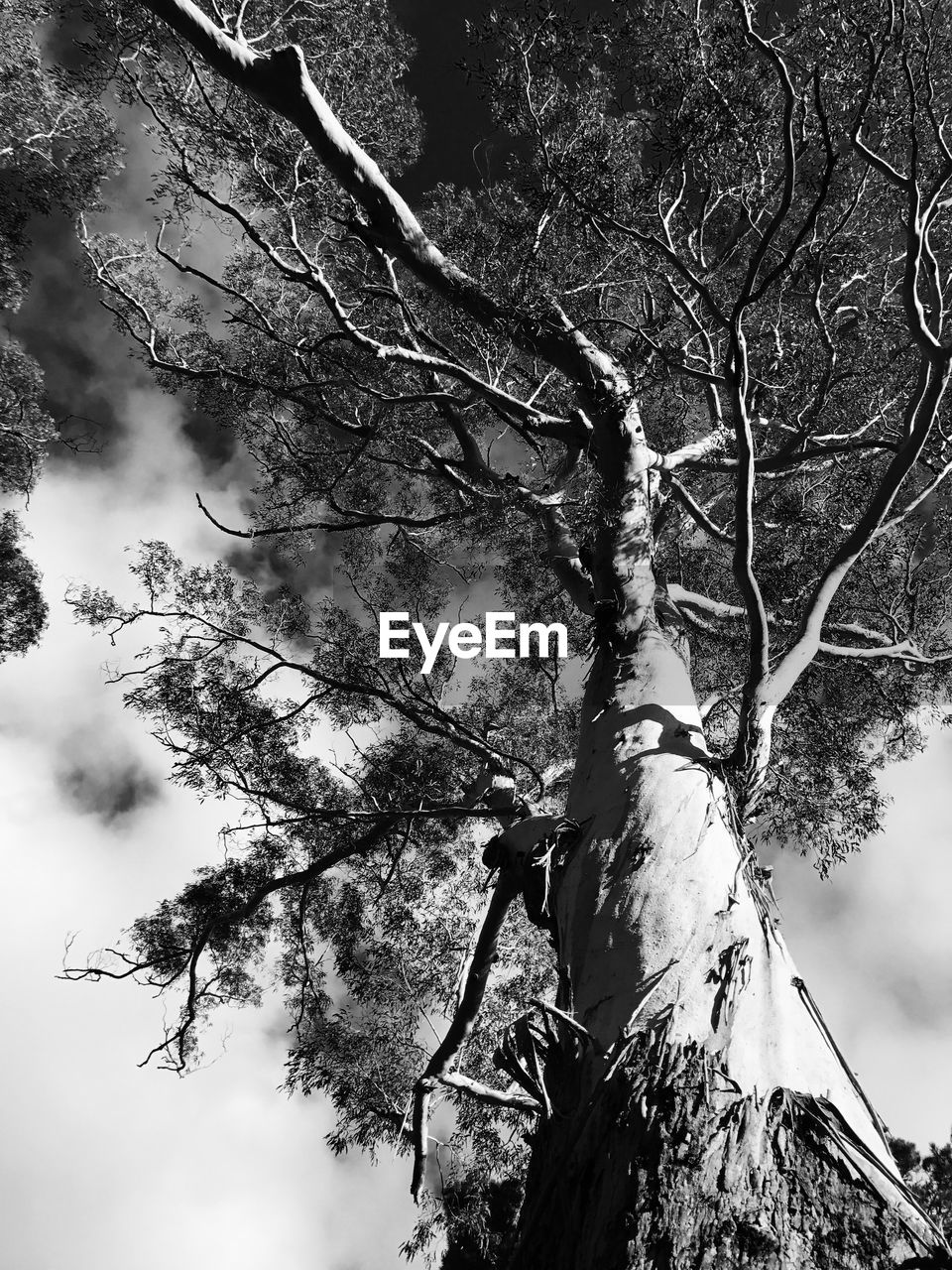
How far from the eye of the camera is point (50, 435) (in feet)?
25.3

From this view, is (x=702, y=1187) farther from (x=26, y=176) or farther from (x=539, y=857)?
(x=26, y=176)

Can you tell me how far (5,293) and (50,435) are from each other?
1318 mm

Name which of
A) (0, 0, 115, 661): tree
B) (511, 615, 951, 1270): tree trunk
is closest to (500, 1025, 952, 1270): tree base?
(511, 615, 951, 1270): tree trunk

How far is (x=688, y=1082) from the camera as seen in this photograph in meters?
1.81

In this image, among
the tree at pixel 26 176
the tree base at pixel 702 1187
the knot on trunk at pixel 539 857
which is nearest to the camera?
the tree base at pixel 702 1187

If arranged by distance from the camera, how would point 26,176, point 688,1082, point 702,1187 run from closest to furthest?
1. point 702,1187
2. point 688,1082
3. point 26,176

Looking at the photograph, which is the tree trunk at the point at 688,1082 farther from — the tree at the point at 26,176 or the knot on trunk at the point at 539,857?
the tree at the point at 26,176

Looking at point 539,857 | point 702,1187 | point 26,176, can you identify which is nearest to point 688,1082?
point 702,1187

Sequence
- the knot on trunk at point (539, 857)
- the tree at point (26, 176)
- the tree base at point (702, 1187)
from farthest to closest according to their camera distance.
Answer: the tree at point (26, 176)
the knot on trunk at point (539, 857)
the tree base at point (702, 1187)

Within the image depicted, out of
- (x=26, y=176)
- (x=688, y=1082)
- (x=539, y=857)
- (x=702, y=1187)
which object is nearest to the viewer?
(x=702, y=1187)

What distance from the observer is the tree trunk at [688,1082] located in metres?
1.51

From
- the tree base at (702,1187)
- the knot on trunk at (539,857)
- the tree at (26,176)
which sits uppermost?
the tree at (26,176)

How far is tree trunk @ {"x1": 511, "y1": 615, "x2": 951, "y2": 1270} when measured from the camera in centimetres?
151

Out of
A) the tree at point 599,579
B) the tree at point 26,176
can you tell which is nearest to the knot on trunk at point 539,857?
the tree at point 599,579
